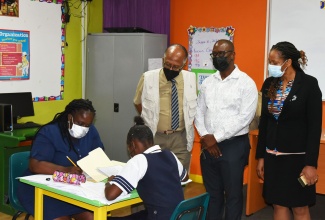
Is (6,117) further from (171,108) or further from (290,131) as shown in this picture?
(290,131)

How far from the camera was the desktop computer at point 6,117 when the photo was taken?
473cm

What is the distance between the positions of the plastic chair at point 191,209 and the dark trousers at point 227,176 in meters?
0.86

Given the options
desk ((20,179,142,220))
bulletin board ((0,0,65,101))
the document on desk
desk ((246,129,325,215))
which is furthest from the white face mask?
bulletin board ((0,0,65,101))

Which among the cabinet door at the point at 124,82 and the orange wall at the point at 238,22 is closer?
the orange wall at the point at 238,22

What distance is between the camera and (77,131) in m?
3.36

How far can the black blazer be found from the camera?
3174 millimetres

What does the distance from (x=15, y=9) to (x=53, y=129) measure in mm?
2486

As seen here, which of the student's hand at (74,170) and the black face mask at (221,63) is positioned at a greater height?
the black face mask at (221,63)

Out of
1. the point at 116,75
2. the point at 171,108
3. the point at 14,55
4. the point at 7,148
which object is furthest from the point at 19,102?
the point at 171,108

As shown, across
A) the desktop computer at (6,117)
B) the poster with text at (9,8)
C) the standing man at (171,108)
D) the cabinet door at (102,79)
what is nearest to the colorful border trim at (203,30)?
the cabinet door at (102,79)

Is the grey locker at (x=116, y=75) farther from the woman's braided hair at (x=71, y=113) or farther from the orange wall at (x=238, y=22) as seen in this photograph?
the woman's braided hair at (x=71, y=113)

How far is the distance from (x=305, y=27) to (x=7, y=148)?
10.4ft

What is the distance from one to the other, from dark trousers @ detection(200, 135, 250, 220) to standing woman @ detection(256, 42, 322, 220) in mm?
261

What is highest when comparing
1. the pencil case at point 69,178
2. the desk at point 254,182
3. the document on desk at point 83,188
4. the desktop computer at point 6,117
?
the desktop computer at point 6,117
